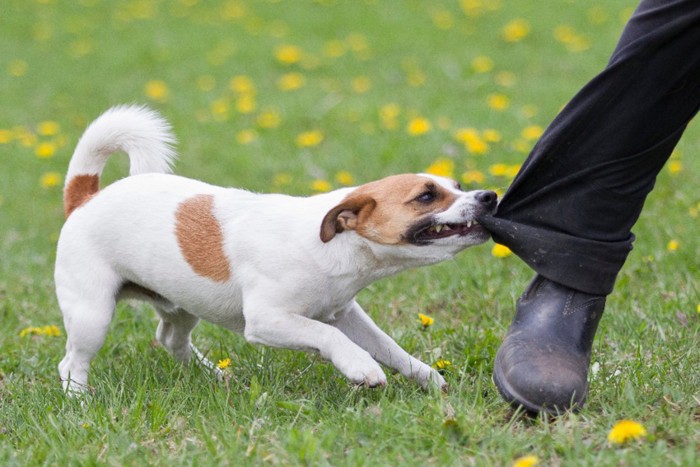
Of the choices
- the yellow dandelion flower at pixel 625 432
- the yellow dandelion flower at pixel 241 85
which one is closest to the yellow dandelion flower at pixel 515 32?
the yellow dandelion flower at pixel 241 85

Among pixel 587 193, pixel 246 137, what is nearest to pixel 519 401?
pixel 587 193

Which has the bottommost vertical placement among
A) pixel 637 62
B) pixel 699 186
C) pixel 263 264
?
pixel 699 186

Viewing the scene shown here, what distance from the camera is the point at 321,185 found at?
522 cm

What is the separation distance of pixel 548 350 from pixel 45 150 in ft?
14.3

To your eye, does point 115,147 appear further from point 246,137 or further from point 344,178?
point 246,137

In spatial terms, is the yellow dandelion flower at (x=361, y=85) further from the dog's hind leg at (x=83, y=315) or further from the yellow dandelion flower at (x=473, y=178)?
the dog's hind leg at (x=83, y=315)

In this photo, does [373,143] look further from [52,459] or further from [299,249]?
[52,459]

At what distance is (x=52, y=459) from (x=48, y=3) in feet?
35.2

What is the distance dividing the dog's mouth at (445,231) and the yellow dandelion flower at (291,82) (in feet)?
17.3

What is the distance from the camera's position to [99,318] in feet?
11.2

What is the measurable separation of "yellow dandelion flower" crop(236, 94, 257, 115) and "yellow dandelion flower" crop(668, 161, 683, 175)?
10.4 ft

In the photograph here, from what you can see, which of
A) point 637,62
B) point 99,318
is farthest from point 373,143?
point 637,62

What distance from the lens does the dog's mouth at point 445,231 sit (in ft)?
9.92

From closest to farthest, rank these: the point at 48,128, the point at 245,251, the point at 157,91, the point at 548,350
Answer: the point at 548,350 < the point at 245,251 < the point at 48,128 < the point at 157,91
